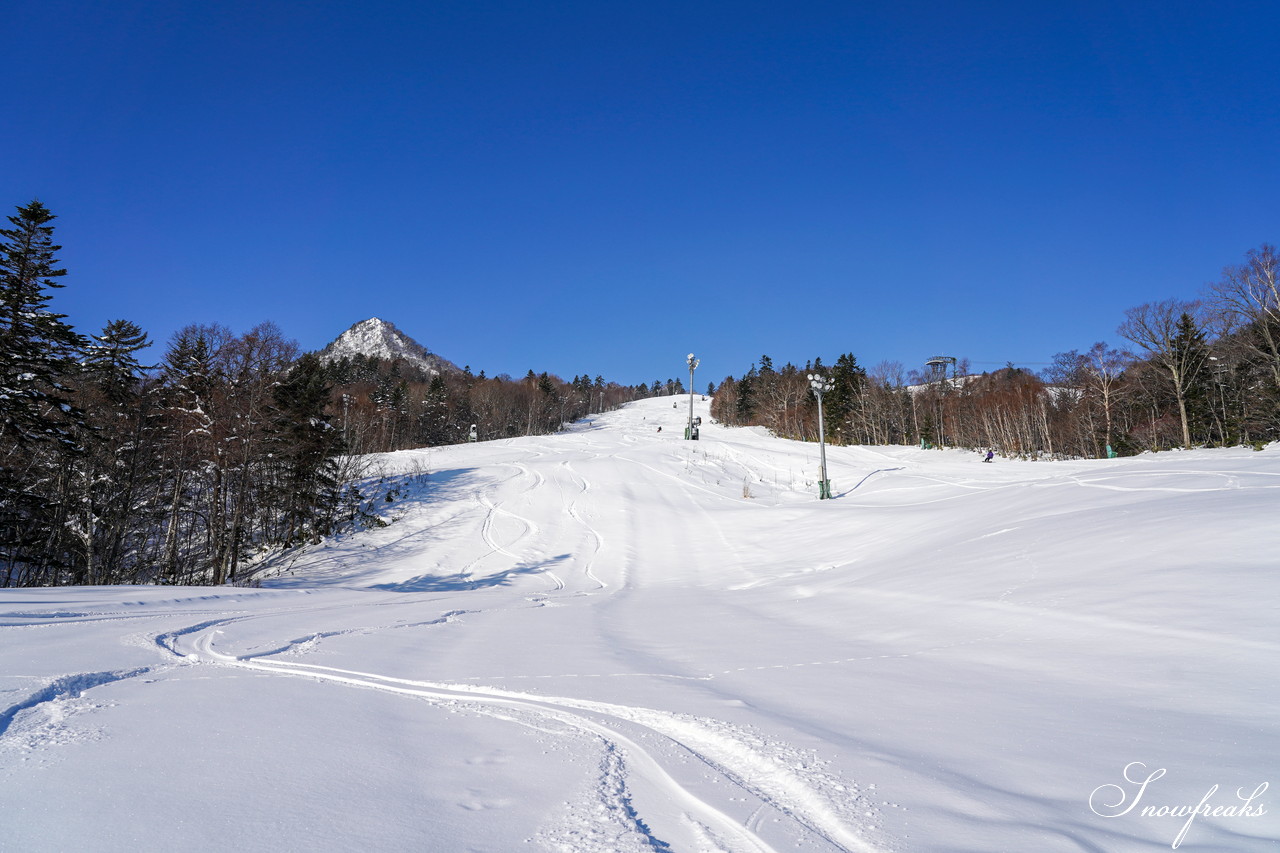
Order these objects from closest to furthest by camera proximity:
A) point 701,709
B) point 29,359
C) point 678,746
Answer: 1. point 678,746
2. point 701,709
3. point 29,359

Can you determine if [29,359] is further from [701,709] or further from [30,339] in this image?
[701,709]

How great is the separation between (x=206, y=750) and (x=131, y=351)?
3219cm

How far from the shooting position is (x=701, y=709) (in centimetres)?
412

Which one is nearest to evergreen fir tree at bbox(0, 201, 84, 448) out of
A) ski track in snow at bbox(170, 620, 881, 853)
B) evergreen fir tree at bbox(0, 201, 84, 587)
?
evergreen fir tree at bbox(0, 201, 84, 587)

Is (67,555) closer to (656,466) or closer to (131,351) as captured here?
(131,351)

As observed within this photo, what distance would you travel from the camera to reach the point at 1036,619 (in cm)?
641

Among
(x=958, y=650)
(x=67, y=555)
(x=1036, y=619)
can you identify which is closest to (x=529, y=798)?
(x=958, y=650)

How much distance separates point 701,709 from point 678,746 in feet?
2.33

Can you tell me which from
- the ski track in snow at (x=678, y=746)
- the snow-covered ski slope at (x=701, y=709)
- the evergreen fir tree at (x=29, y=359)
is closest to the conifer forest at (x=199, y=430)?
the evergreen fir tree at (x=29, y=359)

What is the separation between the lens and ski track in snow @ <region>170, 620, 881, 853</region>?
2.50 m

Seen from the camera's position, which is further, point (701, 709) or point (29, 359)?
point (29, 359)

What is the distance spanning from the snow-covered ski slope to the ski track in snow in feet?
0.07

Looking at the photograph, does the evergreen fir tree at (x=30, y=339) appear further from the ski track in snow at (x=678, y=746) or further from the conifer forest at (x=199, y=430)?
the ski track in snow at (x=678, y=746)

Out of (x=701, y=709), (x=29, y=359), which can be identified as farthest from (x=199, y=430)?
(x=701, y=709)
